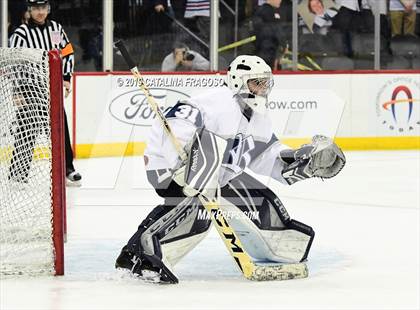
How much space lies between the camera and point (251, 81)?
12.3 feet

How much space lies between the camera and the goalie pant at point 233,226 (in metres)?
3.71

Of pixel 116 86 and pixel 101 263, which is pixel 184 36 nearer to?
pixel 116 86

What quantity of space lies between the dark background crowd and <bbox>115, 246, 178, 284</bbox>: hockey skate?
5.16 meters

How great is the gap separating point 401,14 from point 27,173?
6.04m

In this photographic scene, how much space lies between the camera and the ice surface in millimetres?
3410

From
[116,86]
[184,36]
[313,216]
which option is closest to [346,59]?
[184,36]

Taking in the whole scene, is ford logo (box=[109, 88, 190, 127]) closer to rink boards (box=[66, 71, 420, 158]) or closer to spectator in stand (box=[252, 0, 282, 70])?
rink boards (box=[66, 71, 420, 158])

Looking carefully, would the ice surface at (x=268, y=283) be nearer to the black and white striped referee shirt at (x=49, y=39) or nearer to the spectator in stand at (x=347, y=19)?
the black and white striped referee shirt at (x=49, y=39)

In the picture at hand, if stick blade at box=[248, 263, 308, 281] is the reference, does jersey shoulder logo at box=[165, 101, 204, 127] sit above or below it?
above

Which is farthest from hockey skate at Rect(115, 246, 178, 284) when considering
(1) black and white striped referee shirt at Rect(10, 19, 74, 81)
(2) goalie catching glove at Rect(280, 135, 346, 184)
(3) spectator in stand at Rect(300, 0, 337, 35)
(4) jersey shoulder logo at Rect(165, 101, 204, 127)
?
(3) spectator in stand at Rect(300, 0, 337, 35)

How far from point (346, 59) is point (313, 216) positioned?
419cm

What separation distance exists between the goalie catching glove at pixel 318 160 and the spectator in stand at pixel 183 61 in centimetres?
522

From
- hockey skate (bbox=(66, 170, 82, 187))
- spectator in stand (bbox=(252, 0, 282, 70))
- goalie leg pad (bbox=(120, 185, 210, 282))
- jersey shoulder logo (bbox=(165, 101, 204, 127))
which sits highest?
jersey shoulder logo (bbox=(165, 101, 204, 127))

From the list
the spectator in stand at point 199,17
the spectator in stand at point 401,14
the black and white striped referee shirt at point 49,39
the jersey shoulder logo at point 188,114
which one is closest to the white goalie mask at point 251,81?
the jersey shoulder logo at point 188,114
